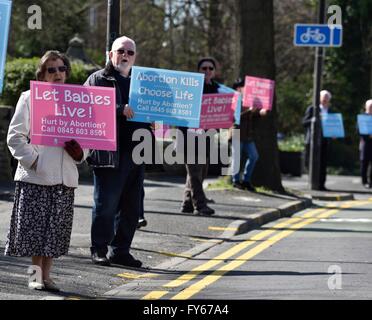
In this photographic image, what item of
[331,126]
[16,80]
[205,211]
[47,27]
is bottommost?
[205,211]

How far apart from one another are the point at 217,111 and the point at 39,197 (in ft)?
22.2

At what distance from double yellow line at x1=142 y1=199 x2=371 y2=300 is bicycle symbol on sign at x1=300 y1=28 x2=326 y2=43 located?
3.38 m

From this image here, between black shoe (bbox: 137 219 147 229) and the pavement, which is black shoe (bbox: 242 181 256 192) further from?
black shoe (bbox: 137 219 147 229)

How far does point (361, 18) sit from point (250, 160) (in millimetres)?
13377

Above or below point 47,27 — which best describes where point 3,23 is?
below

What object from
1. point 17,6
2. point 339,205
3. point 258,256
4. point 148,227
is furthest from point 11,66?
point 258,256

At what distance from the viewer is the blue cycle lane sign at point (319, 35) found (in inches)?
768

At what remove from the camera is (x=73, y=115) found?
9.06m

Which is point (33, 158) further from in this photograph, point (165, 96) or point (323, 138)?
point (323, 138)

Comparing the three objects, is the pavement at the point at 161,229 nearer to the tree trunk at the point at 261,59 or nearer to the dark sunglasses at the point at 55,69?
the tree trunk at the point at 261,59

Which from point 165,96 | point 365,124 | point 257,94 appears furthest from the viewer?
point 365,124

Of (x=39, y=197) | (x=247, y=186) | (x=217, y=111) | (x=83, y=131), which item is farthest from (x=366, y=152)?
(x=39, y=197)

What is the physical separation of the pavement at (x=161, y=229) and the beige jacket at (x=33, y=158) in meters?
0.86

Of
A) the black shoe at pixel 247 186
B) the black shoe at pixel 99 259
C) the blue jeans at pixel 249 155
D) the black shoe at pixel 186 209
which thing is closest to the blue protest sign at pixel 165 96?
the black shoe at pixel 99 259
